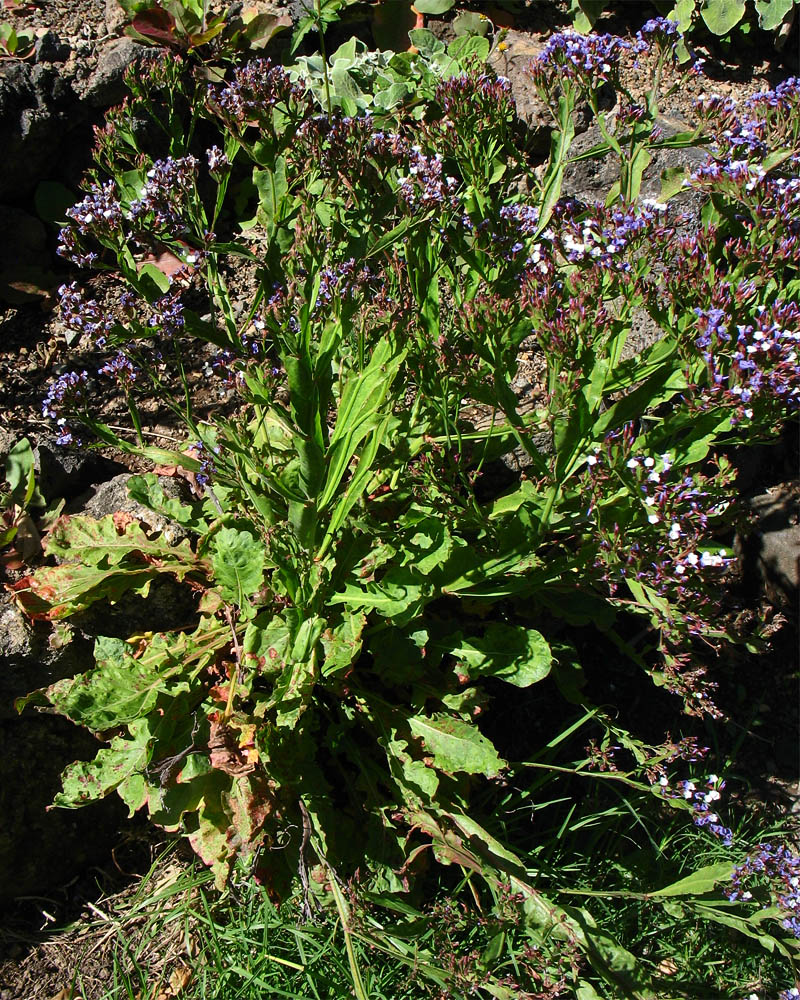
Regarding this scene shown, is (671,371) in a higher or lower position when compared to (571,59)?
lower

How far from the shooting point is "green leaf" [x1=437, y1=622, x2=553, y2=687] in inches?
95.3

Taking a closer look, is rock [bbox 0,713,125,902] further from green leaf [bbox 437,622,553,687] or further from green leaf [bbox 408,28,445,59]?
green leaf [bbox 408,28,445,59]

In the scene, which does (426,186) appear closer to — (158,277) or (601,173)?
(158,277)

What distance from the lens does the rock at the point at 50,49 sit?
142 inches

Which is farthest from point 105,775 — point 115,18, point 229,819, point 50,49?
point 115,18

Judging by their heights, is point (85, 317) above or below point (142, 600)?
above

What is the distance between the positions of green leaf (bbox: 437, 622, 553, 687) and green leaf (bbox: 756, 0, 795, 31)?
3184 mm

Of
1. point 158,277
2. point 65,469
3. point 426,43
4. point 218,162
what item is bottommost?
point 65,469

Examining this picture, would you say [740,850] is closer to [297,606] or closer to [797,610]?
[797,610]

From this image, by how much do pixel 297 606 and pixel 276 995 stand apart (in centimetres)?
106

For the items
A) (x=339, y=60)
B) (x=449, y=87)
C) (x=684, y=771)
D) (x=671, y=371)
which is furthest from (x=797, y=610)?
(x=339, y=60)

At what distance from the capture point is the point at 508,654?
2465 mm

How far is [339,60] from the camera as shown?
12.4 feet

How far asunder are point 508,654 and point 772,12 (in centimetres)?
331
